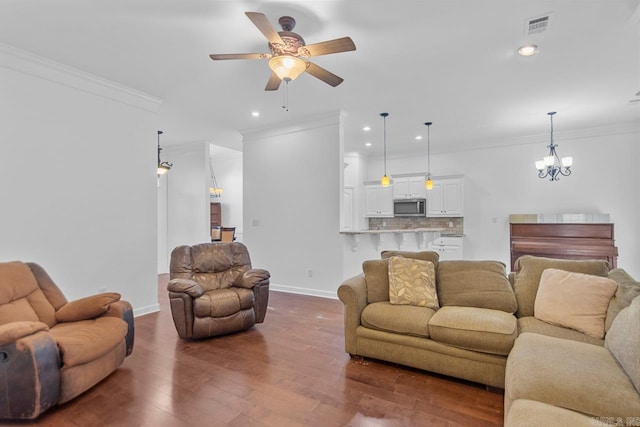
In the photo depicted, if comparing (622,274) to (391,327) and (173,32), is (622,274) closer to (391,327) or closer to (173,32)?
(391,327)

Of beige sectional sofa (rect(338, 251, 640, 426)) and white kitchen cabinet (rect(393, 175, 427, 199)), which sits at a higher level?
white kitchen cabinet (rect(393, 175, 427, 199))

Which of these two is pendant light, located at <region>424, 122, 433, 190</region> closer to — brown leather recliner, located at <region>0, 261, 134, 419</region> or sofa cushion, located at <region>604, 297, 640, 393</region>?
sofa cushion, located at <region>604, 297, 640, 393</region>

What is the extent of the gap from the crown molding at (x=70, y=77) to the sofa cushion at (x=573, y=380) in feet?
15.5

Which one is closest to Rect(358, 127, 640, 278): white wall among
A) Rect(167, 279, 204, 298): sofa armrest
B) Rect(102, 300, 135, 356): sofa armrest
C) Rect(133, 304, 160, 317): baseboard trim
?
Rect(167, 279, 204, 298): sofa armrest

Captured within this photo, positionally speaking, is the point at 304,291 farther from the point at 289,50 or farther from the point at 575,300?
the point at 289,50

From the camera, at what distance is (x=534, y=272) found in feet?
8.73

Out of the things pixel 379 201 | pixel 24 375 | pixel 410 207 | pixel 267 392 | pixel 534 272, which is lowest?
pixel 267 392

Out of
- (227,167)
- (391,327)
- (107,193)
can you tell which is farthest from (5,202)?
(227,167)

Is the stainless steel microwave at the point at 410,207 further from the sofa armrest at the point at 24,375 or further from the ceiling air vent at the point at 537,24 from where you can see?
the sofa armrest at the point at 24,375

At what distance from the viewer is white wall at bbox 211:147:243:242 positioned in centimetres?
883

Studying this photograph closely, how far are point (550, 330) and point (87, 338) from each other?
3.33m

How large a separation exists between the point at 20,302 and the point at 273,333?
85.2 inches

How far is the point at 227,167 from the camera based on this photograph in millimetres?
8992

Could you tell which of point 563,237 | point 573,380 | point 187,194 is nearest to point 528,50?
point 573,380
